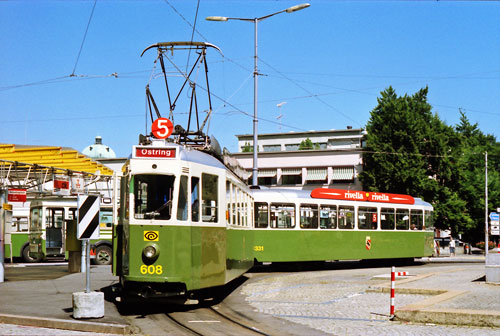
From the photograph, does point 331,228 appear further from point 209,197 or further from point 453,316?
point 453,316

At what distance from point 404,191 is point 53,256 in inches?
1092

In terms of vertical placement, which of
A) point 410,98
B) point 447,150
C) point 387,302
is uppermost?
point 410,98

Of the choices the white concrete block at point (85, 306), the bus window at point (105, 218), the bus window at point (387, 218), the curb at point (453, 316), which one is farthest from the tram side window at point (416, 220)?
the white concrete block at point (85, 306)

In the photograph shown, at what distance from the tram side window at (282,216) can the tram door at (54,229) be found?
9.67 meters

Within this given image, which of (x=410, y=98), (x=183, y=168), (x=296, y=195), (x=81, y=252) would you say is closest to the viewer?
(x=183, y=168)

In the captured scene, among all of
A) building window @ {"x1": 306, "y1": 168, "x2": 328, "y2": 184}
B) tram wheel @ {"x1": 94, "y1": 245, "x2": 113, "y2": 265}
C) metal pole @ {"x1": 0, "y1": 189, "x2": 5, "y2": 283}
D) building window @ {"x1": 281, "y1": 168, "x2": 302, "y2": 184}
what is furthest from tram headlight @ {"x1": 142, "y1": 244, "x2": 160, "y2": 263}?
building window @ {"x1": 281, "y1": 168, "x2": 302, "y2": 184}

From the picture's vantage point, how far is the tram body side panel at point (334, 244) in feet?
76.7

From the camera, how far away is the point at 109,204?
2728 centimetres

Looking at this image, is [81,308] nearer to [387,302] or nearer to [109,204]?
[387,302]

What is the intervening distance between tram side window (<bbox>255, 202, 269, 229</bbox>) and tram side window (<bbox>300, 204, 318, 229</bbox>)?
1551 mm

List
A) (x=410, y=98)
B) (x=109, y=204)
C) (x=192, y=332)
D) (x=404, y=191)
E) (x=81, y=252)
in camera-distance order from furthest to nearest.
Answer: (x=410, y=98) → (x=404, y=191) → (x=109, y=204) → (x=81, y=252) → (x=192, y=332)

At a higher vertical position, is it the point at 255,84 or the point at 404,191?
the point at 255,84

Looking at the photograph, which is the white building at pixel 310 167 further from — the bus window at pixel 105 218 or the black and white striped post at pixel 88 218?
the black and white striped post at pixel 88 218

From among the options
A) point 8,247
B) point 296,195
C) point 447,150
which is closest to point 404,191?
point 447,150
